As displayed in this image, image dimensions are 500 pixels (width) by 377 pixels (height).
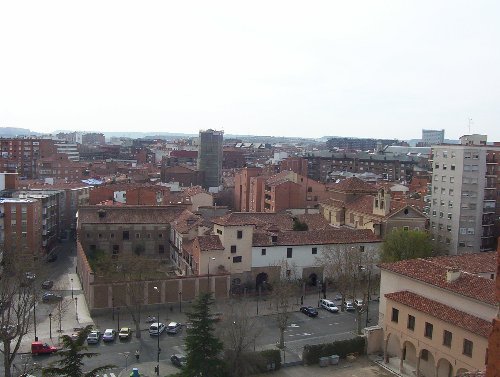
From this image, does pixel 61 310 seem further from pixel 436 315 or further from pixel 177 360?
pixel 436 315

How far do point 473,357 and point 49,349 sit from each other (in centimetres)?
2631

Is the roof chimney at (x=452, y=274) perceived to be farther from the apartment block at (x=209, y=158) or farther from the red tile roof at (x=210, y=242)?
the apartment block at (x=209, y=158)

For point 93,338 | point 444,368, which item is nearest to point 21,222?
point 93,338

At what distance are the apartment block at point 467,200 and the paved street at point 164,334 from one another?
18.6m

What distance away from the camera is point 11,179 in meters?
74.4

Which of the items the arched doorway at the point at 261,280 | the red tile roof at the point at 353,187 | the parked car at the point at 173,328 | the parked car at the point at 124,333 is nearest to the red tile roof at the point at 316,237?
the arched doorway at the point at 261,280

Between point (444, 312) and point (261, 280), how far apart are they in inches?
865

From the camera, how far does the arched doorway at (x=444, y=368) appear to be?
3133 centimetres

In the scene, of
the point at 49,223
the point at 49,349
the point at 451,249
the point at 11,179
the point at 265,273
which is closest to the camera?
the point at 49,349

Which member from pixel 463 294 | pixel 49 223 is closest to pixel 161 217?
pixel 49 223

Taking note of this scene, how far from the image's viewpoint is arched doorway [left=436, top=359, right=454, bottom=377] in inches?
1233

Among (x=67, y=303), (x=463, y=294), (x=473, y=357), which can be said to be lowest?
(x=67, y=303)

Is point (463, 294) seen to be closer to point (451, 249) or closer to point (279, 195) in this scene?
point (451, 249)

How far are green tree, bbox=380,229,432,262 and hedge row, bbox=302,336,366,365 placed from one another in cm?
1473
